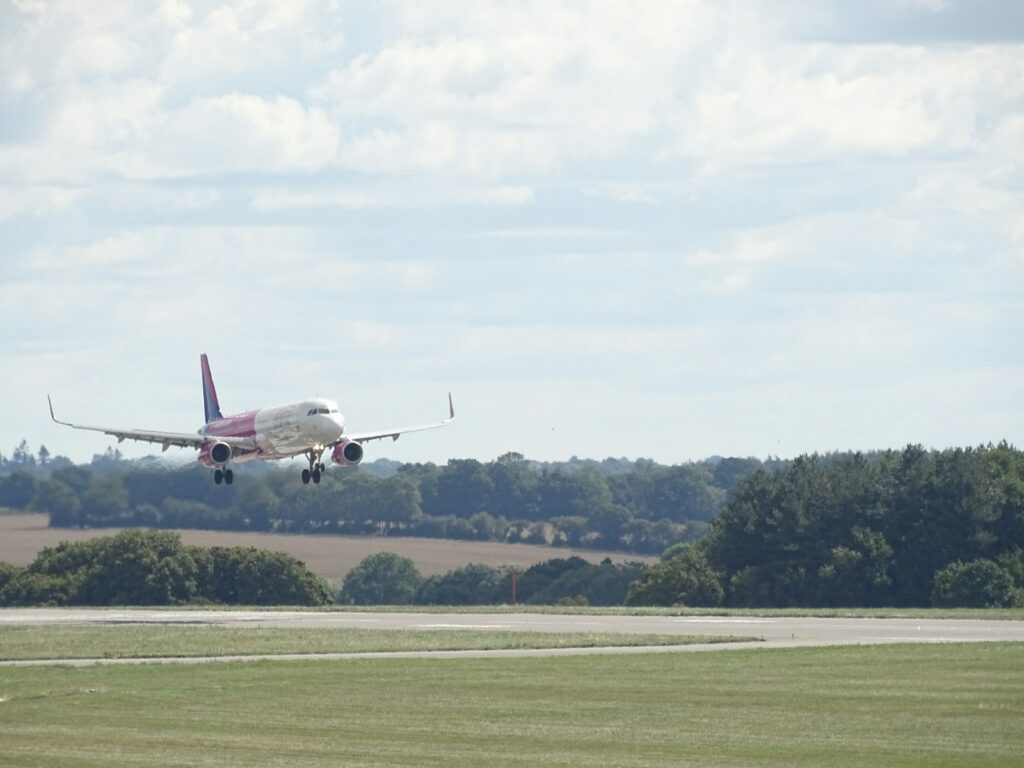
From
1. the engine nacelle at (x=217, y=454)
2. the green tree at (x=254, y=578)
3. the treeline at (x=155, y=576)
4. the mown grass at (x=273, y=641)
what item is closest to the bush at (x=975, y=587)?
the treeline at (x=155, y=576)

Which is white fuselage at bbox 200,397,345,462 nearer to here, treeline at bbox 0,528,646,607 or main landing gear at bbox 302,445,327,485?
main landing gear at bbox 302,445,327,485

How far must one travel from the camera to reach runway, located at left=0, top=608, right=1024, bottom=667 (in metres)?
58.5

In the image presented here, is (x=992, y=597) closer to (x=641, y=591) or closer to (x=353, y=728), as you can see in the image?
(x=641, y=591)

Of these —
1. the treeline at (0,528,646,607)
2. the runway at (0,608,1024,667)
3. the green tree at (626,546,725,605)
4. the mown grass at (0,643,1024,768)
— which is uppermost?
the treeline at (0,528,646,607)

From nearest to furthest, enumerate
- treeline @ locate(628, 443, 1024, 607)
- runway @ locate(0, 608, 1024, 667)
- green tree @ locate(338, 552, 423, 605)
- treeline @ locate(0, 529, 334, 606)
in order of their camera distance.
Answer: runway @ locate(0, 608, 1024, 667), treeline @ locate(0, 529, 334, 606), treeline @ locate(628, 443, 1024, 607), green tree @ locate(338, 552, 423, 605)

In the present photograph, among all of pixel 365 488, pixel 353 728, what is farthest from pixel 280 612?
pixel 365 488

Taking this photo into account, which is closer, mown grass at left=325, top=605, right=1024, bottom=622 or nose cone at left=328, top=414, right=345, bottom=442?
mown grass at left=325, top=605, right=1024, bottom=622

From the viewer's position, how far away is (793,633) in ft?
214

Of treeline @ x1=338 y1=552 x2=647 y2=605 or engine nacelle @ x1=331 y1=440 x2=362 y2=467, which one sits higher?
engine nacelle @ x1=331 y1=440 x2=362 y2=467

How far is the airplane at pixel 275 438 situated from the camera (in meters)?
84.9

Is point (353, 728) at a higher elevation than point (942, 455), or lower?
lower

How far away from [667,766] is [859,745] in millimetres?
4561

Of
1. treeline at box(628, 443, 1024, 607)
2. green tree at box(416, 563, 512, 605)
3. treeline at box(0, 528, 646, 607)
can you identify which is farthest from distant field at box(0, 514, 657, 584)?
treeline at box(628, 443, 1024, 607)

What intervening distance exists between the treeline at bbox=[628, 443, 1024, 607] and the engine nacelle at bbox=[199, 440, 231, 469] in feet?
93.4
